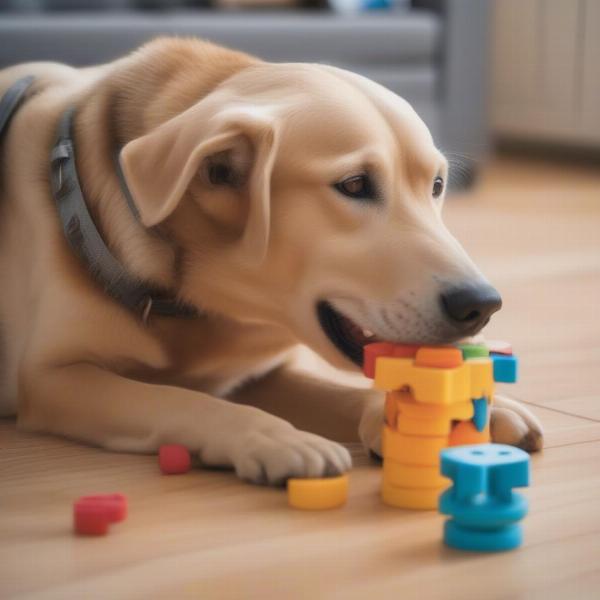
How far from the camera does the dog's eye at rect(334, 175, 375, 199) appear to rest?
A: 1524 millimetres

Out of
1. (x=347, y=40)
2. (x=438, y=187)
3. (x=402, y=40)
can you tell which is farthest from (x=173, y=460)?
(x=402, y=40)

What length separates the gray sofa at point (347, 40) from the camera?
4066 millimetres

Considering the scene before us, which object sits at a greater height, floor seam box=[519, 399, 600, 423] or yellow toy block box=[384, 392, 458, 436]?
yellow toy block box=[384, 392, 458, 436]

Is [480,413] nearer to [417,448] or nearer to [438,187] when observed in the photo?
[417,448]


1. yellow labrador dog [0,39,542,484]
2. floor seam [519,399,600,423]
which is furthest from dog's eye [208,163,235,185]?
floor seam [519,399,600,423]

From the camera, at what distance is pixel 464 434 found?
141cm

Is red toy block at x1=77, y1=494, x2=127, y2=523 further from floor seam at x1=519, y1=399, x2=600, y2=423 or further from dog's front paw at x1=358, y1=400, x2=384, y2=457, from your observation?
floor seam at x1=519, y1=399, x2=600, y2=423

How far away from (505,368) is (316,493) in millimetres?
273

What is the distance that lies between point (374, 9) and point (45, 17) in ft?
5.59

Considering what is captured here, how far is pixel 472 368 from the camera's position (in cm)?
136

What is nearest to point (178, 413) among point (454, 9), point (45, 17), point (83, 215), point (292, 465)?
point (292, 465)

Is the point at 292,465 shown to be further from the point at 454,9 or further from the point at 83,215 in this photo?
the point at 454,9

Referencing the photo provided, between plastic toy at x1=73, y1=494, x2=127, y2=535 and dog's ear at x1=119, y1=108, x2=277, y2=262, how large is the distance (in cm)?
37

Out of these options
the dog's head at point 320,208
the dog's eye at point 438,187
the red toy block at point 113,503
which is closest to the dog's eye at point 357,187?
the dog's head at point 320,208
